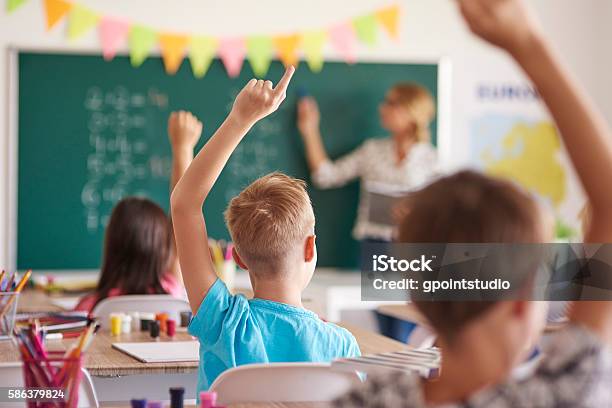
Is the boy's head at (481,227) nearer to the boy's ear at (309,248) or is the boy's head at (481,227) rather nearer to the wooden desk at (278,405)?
the wooden desk at (278,405)

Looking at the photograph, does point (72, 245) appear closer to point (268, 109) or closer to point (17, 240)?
point (17, 240)

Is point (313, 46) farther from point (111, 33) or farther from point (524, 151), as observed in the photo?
point (524, 151)

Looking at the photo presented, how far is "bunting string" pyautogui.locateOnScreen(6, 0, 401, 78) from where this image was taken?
17.7 ft

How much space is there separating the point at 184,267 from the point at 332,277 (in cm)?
392

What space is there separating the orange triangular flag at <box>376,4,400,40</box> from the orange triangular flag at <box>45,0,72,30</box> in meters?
1.85

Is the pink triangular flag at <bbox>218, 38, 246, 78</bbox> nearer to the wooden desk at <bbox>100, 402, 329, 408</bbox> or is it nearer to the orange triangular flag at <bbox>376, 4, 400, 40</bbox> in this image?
the orange triangular flag at <bbox>376, 4, 400, 40</bbox>

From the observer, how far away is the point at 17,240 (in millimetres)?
5316

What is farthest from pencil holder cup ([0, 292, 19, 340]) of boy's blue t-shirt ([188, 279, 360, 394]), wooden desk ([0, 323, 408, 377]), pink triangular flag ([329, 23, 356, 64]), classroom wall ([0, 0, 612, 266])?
pink triangular flag ([329, 23, 356, 64])

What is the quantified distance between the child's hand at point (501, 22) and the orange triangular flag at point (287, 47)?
4.77 meters

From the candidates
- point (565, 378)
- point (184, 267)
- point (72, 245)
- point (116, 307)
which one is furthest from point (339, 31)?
point (565, 378)

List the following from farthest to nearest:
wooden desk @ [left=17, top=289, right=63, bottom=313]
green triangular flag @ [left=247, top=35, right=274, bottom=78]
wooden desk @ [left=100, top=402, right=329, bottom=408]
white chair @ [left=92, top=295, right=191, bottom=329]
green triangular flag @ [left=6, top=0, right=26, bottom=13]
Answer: green triangular flag @ [left=247, top=35, right=274, bottom=78]
green triangular flag @ [left=6, top=0, right=26, bottom=13]
wooden desk @ [left=17, top=289, right=63, bottom=313]
white chair @ [left=92, top=295, right=191, bottom=329]
wooden desk @ [left=100, top=402, right=329, bottom=408]

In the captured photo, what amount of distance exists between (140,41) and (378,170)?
1592 millimetres

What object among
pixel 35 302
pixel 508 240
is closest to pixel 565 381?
pixel 508 240

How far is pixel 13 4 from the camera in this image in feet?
17.3
